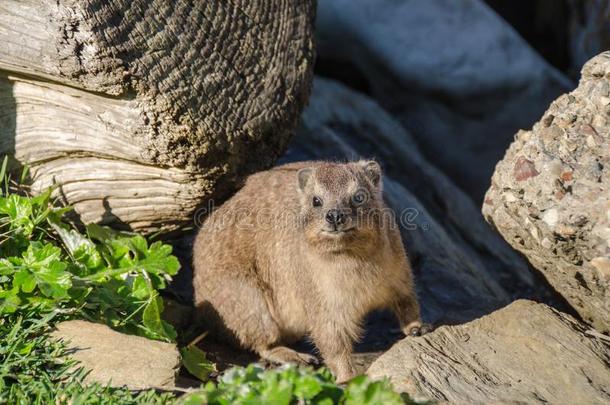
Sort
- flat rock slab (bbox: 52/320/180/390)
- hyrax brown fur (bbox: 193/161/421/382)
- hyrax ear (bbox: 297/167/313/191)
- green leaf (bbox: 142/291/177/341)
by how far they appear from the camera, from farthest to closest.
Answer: hyrax ear (bbox: 297/167/313/191), hyrax brown fur (bbox: 193/161/421/382), green leaf (bbox: 142/291/177/341), flat rock slab (bbox: 52/320/180/390)

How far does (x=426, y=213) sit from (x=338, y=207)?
225 centimetres

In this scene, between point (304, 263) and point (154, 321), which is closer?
point (154, 321)

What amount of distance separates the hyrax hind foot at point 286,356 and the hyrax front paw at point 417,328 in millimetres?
782

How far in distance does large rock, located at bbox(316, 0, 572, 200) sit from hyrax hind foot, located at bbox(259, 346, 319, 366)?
3.90 m

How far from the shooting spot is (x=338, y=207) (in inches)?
232

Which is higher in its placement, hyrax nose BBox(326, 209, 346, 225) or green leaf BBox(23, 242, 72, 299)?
hyrax nose BBox(326, 209, 346, 225)

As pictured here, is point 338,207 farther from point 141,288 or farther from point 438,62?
point 438,62

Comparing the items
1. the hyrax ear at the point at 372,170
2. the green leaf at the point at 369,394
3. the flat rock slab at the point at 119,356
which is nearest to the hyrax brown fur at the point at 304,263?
the hyrax ear at the point at 372,170

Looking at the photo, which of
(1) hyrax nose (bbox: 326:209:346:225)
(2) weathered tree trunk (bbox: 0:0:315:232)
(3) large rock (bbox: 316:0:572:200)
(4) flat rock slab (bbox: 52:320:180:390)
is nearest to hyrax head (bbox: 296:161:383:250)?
(1) hyrax nose (bbox: 326:209:346:225)

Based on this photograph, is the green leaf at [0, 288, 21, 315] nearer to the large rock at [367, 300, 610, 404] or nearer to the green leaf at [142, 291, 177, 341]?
the green leaf at [142, 291, 177, 341]

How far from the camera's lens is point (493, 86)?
32.4ft

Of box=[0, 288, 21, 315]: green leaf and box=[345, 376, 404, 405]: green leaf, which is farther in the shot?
box=[0, 288, 21, 315]: green leaf

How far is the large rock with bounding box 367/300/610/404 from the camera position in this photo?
4.80 metres

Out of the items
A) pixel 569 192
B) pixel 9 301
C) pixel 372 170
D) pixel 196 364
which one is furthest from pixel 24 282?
pixel 569 192
